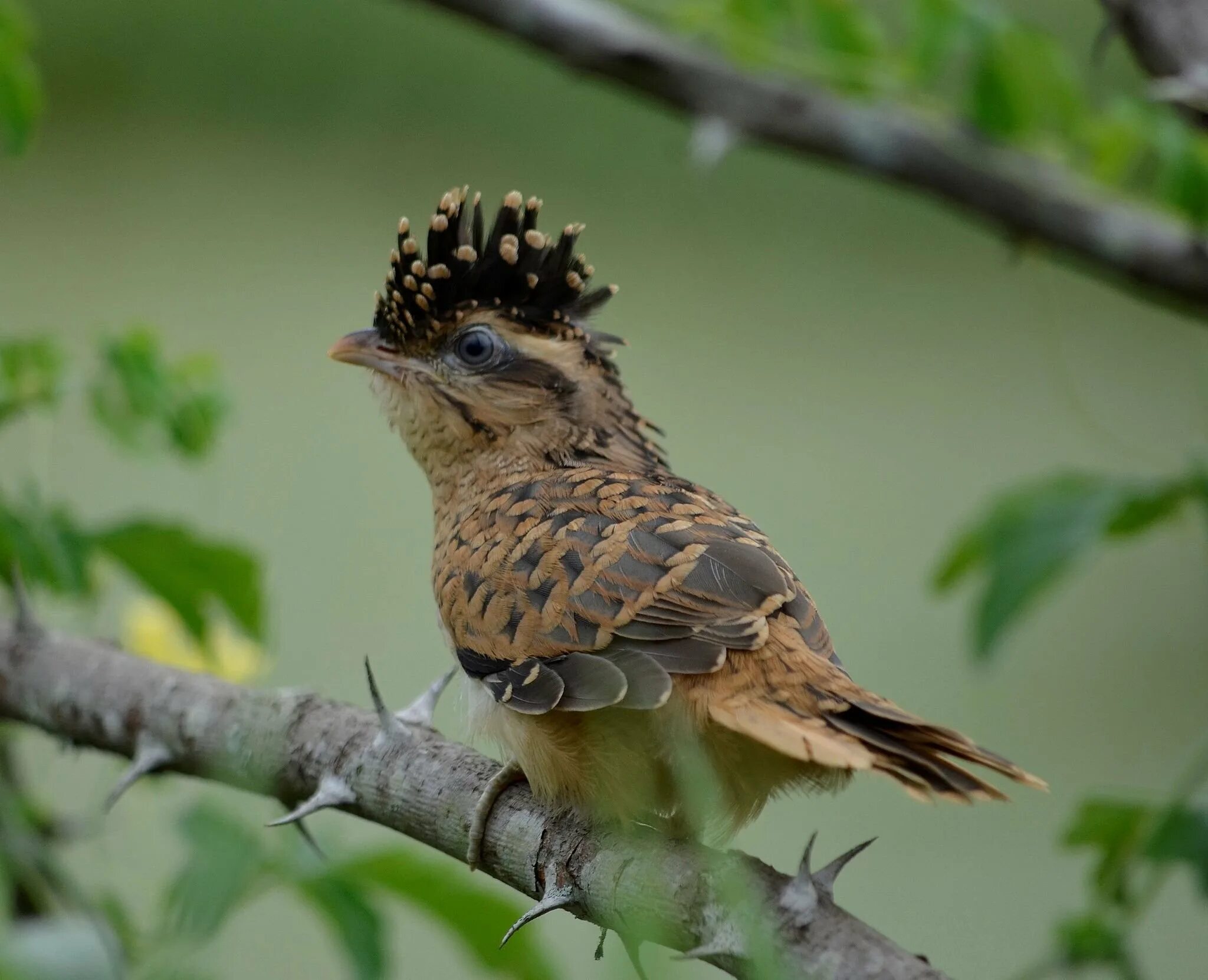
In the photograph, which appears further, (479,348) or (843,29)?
(843,29)

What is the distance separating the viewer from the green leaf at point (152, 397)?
7.61 ft

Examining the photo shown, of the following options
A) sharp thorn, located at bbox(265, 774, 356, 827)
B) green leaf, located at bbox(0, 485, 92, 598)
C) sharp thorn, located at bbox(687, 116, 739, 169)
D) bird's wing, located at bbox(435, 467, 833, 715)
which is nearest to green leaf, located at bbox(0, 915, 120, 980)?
sharp thorn, located at bbox(265, 774, 356, 827)

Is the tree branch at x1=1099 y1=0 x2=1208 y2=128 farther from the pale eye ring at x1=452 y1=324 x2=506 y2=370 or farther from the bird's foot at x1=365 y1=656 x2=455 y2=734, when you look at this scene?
the bird's foot at x1=365 y1=656 x2=455 y2=734

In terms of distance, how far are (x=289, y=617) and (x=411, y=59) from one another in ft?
7.66

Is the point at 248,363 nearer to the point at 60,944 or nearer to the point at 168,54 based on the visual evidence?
the point at 168,54

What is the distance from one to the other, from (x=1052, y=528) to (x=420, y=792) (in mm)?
1119

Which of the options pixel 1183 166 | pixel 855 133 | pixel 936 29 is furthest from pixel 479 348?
pixel 1183 166

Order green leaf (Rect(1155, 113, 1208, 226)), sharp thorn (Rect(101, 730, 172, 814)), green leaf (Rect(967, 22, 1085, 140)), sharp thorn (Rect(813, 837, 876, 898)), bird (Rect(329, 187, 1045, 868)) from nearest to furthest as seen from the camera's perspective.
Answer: sharp thorn (Rect(813, 837, 876, 898)) → bird (Rect(329, 187, 1045, 868)) → sharp thorn (Rect(101, 730, 172, 814)) → green leaf (Rect(1155, 113, 1208, 226)) → green leaf (Rect(967, 22, 1085, 140))

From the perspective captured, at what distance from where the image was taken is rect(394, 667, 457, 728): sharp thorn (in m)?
2.11

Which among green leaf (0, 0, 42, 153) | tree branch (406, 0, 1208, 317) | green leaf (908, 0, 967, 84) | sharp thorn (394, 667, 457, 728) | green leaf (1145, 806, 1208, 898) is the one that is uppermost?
green leaf (908, 0, 967, 84)

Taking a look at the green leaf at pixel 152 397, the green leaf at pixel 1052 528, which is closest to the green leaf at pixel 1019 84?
the green leaf at pixel 1052 528

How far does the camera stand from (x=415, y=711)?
2.12 metres

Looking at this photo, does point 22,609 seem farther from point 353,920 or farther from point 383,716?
point 353,920

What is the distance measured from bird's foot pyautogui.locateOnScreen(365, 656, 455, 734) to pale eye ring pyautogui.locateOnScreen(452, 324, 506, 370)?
25.0 inches
